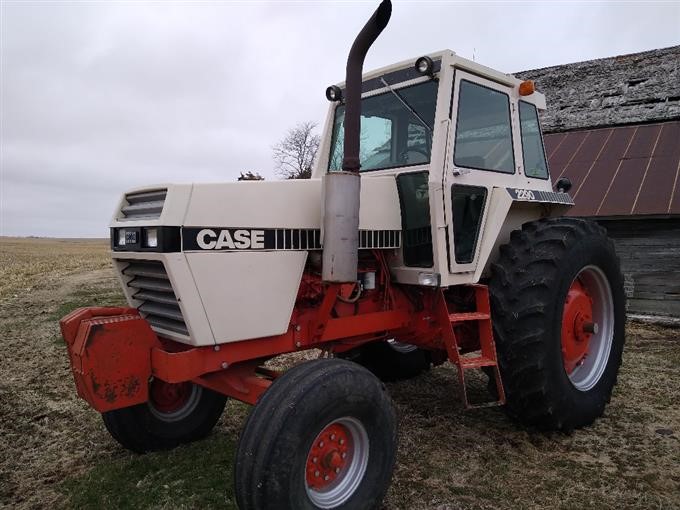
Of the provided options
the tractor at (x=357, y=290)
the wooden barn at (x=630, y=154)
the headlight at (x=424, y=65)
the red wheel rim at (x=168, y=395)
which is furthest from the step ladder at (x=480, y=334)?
the wooden barn at (x=630, y=154)

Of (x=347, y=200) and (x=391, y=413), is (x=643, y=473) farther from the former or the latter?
(x=347, y=200)

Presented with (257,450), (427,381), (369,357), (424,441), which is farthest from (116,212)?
(427,381)

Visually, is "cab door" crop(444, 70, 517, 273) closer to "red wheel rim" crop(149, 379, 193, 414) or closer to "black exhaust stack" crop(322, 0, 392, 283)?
"black exhaust stack" crop(322, 0, 392, 283)

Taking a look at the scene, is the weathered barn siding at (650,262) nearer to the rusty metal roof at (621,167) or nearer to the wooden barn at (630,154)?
the wooden barn at (630,154)

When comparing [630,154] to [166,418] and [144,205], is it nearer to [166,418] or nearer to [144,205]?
[166,418]

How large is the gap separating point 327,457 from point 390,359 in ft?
8.73

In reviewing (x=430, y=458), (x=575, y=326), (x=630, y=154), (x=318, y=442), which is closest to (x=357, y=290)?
(x=318, y=442)

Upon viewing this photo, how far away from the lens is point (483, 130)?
417 cm

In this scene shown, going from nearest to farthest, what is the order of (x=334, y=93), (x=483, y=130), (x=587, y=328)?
(x=483, y=130) → (x=587, y=328) → (x=334, y=93)

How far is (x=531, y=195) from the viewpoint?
4414mm

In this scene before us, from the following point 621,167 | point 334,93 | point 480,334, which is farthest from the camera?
point 621,167

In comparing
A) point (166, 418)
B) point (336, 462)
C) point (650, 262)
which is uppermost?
point (650, 262)

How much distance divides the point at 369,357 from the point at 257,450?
3.03 m

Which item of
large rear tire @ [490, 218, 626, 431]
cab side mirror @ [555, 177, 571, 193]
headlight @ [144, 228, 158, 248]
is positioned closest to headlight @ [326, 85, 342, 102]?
large rear tire @ [490, 218, 626, 431]
